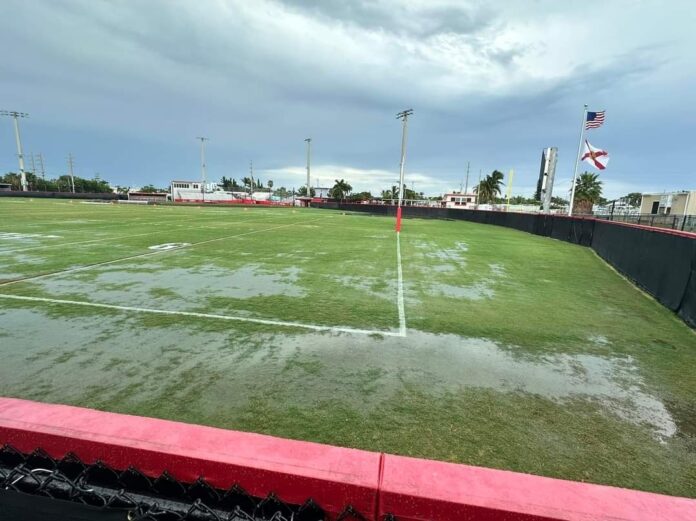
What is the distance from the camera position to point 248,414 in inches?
138

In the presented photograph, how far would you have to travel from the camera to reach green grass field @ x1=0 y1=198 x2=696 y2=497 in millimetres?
3314

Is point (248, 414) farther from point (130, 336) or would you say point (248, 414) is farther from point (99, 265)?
point (99, 265)

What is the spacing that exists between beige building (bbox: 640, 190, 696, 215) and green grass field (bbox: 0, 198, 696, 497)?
44898 mm

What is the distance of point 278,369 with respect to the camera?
4492 millimetres

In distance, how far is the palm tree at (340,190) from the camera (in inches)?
5443

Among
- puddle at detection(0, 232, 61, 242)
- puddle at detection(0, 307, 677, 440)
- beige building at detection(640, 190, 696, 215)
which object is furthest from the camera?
beige building at detection(640, 190, 696, 215)

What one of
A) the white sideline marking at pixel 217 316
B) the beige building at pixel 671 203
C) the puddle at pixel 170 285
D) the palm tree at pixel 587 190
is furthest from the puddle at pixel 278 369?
the palm tree at pixel 587 190

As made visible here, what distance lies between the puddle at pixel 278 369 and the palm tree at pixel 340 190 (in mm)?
135241

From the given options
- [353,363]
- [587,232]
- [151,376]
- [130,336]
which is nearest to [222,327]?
[130,336]

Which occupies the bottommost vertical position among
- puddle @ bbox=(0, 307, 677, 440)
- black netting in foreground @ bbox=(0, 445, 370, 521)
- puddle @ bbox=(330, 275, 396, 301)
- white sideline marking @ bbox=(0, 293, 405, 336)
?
puddle @ bbox=(330, 275, 396, 301)

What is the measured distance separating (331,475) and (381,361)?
2674 millimetres

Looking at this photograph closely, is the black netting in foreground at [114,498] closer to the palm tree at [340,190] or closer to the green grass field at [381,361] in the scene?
the green grass field at [381,361]

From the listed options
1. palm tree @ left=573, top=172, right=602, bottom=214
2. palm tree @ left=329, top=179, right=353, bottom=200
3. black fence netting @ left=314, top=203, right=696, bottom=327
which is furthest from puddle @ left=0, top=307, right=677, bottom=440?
palm tree @ left=329, top=179, right=353, bottom=200

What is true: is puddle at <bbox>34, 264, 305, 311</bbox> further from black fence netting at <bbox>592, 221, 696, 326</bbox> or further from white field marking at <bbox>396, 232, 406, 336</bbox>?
black fence netting at <bbox>592, 221, 696, 326</bbox>
